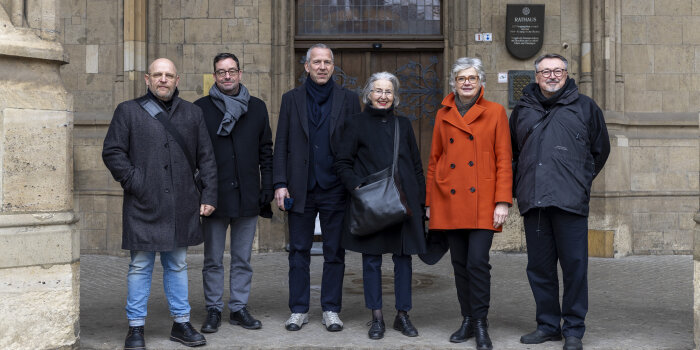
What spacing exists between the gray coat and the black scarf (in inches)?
36.6

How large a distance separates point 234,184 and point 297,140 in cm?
53

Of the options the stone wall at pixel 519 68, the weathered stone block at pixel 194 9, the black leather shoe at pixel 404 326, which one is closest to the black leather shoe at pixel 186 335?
the black leather shoe at pixel 404 326

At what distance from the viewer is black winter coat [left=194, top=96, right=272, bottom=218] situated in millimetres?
5250

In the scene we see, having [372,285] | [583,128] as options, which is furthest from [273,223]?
[583,128]

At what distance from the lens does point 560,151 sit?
4.76 metres

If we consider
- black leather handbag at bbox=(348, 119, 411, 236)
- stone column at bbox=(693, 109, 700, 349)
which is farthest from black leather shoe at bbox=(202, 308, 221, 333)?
stone column at bbox=(693, 109, 700, 349)

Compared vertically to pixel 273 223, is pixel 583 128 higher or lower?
higher

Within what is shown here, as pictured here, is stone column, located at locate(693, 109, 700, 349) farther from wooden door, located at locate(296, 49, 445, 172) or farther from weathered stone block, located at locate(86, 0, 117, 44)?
weathered stone block, located at locate(86, 0, 117, 44)

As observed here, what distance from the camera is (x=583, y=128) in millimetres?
4844

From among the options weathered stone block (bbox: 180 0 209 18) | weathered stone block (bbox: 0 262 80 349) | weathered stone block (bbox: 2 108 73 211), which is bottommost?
weathered stone block (bbox: 0 262 80 349)

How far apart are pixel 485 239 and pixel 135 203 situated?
2.20m

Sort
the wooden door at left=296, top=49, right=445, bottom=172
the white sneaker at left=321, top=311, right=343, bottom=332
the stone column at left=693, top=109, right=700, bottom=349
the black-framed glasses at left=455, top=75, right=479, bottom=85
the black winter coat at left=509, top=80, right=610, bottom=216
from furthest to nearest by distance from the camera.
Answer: the wooden door at left=296, top=49, right=445, bottom=172
the white sneaker at left=321, top=311, right=343, bottom=332
the black-framed glasses at left=455, top=75, right=479, bottom=85
the black winter coat at left=509, top=80, right=610, bottom=216
the stone column at left=693, top=109, right=700, bottom=349

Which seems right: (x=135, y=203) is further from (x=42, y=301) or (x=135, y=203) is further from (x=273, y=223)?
(x=273, y=223)

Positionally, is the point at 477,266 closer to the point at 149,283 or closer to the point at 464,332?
the point at 464,332
